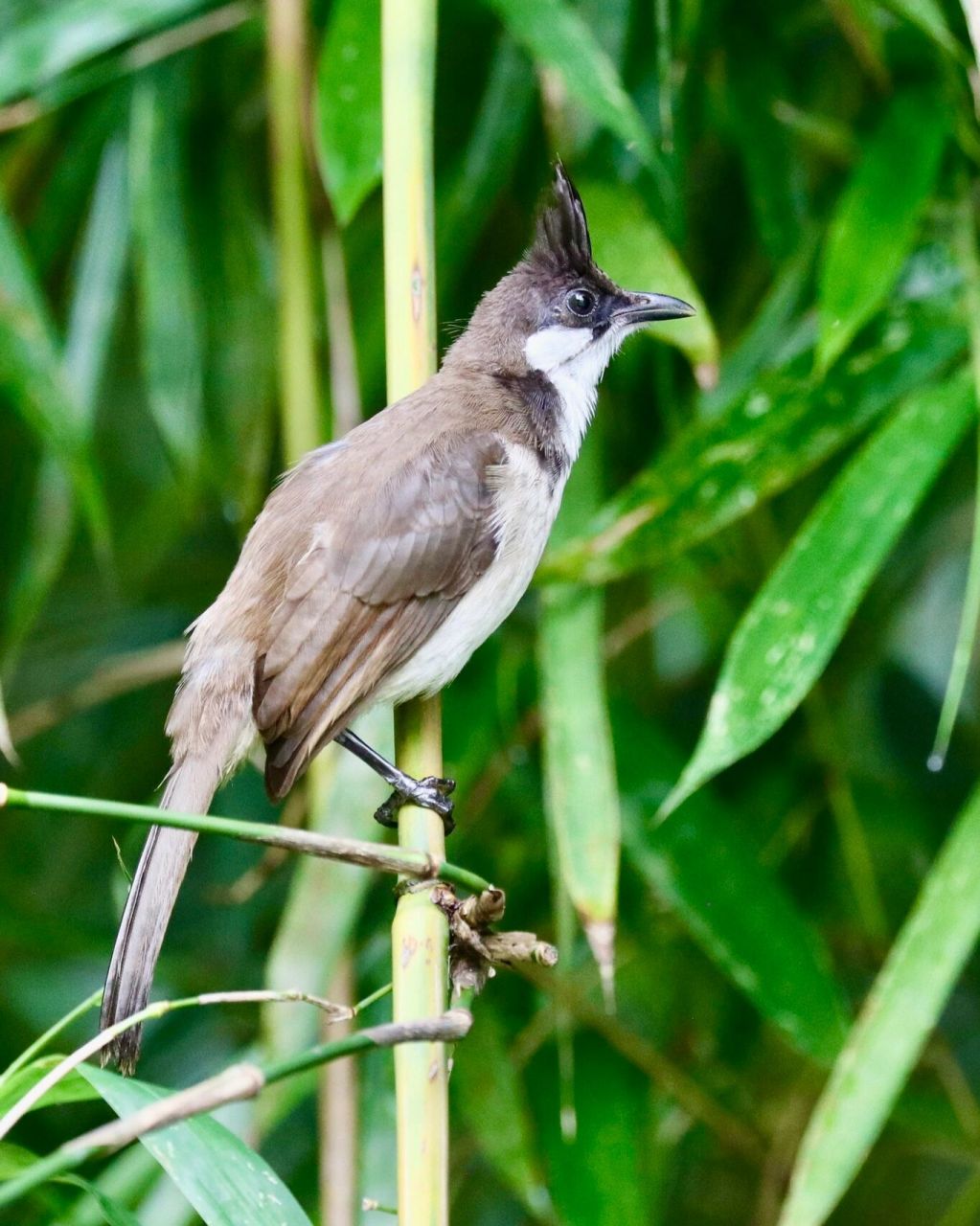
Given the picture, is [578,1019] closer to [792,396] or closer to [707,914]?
[707,914]

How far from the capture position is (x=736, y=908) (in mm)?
2568

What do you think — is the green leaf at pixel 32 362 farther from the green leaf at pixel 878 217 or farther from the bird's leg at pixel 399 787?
the green leaf at pixel 878 217

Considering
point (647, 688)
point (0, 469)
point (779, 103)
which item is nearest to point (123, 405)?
point (0, 469)

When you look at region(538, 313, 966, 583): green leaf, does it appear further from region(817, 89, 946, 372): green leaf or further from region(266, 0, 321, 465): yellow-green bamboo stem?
region(266, 0, 321, 465): yellow-green bamboo stem

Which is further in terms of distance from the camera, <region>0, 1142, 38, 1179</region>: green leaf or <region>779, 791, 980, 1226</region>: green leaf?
<region>779, 791, 980, 1226</region>: green leaf

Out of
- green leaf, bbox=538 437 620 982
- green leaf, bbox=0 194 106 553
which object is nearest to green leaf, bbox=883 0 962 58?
green leaf, bbox=538 437 620 982

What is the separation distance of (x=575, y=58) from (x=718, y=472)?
65 cm

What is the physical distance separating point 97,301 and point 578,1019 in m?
1.62

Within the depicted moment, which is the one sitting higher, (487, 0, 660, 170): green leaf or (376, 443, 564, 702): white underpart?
(487, 0, 660, 170): green leaf

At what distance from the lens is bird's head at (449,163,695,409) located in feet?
8.14

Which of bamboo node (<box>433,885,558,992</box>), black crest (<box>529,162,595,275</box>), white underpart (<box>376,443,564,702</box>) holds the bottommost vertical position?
bamboo node (<box>433,885,558,992</box>)

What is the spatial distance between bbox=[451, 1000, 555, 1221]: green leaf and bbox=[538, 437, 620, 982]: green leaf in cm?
→ 49

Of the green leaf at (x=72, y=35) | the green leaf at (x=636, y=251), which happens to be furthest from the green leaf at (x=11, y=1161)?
the green leaf at (x=72, y=35)

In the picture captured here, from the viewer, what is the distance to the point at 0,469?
139 inches
